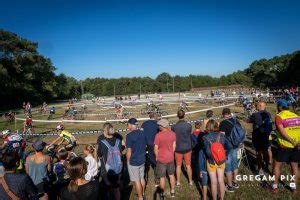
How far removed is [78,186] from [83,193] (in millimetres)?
117

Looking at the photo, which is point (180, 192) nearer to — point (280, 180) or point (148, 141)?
point (148, 141)

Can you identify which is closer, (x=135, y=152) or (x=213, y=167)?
(x=213, y=167)

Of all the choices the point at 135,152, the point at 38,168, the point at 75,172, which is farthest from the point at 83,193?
the point at 135,152

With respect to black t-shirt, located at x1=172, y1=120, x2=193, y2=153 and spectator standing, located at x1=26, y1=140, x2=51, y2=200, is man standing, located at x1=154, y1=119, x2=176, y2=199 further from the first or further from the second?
spectator standing, located at x1=26, y1=140, x2=51, y2=200

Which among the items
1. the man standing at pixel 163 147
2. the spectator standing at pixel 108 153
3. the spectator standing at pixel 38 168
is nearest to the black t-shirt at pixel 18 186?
the spectator standing at pixel 38 168

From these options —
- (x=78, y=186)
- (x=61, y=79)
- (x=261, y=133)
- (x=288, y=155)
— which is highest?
(x=61, y=79)

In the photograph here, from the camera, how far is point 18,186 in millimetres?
3404

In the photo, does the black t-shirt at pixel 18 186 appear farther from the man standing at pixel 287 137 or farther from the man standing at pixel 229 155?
the man standing at pixel 287 137

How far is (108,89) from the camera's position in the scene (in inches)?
4043

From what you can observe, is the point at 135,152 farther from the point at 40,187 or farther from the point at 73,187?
the point at 73,187

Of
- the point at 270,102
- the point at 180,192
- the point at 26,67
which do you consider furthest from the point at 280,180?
the point at 26,67

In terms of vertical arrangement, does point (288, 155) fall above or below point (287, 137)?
below

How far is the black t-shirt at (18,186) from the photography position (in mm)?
3379

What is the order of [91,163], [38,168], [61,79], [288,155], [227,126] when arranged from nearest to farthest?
1. [38,168]
2. [288,155]
3. [91,163]
4. [227,126]
5. [61,79]
